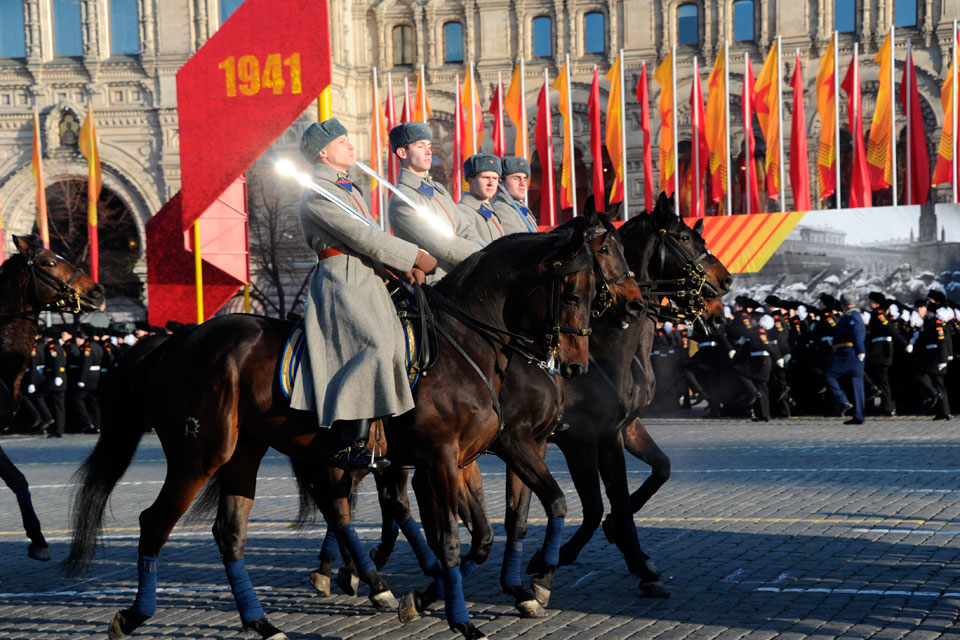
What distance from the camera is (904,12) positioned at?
133ft

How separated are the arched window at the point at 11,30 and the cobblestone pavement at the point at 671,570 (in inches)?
1390

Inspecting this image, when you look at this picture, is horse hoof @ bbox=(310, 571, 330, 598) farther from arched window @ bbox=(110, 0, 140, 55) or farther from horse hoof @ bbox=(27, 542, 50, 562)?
arched window @ bbox=(110, 0, 140, 55)

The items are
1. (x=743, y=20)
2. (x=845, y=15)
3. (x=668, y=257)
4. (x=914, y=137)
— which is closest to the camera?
(x=668, y=257)

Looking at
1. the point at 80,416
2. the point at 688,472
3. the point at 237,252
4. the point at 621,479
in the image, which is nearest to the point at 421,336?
the point at 621,479

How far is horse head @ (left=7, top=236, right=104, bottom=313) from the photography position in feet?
29.2

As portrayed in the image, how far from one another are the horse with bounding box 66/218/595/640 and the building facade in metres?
34.6

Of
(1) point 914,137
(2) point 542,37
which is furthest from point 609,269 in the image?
(2) point 542,37

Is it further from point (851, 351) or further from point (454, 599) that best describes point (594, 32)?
point (454, 599)

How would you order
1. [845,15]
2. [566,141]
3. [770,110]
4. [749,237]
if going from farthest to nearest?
1. [845,15]
2. [566,141]
3. [770,110]
4. [749,237]

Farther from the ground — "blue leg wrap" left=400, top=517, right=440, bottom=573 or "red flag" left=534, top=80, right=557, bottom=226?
"red flag" left=534, top=80, right=557, bottom=226

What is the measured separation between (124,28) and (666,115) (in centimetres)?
2032

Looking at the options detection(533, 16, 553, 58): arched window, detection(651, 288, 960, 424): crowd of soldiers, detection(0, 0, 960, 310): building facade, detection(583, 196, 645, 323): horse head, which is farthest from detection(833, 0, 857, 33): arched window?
detection(583, 196, 645, 323): horse head

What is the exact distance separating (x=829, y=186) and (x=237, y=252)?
60.6 ft

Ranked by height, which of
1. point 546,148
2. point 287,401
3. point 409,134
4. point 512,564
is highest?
point 546,148
